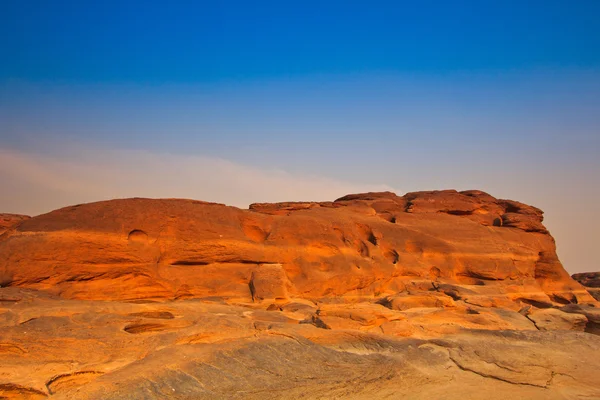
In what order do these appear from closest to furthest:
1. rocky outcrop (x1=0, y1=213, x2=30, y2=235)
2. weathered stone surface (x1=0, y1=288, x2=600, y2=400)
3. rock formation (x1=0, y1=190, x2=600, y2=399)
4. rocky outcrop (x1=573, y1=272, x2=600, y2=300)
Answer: weathered stone surface (x1=0, y1=288, x2=600, y2=400) < rock formation (x1=0, y1=190, x2=600, y2=399) < rocky outcrop (x1=0, y1=213, x2=30, y2=235) < rocky outcrop (x1=573, y1=272, x2=600, y2=300)

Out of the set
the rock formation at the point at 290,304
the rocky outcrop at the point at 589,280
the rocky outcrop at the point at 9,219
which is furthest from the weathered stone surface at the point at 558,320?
the rocky outcrop at the point at 9,219

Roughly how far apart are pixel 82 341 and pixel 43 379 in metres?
1.39

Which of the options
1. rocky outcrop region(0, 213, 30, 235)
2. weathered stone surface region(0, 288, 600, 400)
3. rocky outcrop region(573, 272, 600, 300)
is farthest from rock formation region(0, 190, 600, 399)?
rocky outcrop region(573, 272, 600, 300)

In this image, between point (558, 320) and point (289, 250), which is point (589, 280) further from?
point (289, 250)

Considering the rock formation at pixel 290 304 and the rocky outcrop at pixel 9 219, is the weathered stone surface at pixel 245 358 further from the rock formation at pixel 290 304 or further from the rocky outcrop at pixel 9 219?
the rocky outcrop at pixel 9 219

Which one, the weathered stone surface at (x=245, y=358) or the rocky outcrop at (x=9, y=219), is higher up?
the rocky outcrop at (x=9, y=219)

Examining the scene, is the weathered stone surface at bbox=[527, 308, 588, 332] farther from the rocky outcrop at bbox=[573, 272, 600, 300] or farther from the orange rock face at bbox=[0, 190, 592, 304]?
the rocky outcrop at bbox=[573, 272, 600, 300]

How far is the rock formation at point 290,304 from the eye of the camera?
819cm

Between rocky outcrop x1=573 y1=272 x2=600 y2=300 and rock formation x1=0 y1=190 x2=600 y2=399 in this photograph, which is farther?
rocky outcrop x1=573 y1=272 x2=600 y2=300

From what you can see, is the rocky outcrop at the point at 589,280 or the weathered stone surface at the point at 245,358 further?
the rocky outcrop at the point at 589,280

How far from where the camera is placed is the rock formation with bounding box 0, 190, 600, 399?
8.19m

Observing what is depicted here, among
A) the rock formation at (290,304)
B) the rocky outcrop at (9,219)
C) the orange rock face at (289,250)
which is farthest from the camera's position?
the rocky outcrop at (9,219)

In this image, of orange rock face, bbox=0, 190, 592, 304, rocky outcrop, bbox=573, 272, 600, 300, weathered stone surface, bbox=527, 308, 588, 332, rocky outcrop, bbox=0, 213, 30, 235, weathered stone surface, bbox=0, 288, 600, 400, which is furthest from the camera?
rocky outcrop, bbox=573, 272, 600, 300

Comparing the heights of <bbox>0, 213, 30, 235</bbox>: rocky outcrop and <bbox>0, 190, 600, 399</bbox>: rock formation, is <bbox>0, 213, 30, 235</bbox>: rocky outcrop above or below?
above
